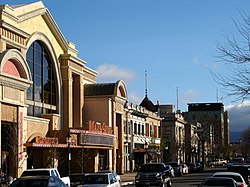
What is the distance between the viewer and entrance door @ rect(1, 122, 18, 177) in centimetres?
4628

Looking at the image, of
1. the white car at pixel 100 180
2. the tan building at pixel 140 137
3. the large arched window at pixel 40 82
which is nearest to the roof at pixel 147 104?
the tan building at pixel 140 137

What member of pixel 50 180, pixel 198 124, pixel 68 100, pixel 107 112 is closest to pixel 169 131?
pixel 198 124

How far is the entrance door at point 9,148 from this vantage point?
46.3m

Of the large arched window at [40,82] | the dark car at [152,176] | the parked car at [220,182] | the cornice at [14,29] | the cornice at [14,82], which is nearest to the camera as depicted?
the parked car at [220,182]

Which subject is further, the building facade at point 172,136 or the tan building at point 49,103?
the building facade at point 172,136

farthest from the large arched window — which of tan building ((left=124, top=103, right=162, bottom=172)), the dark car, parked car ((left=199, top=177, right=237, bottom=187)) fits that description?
parked car ((left=199, top=177, right=237, bottom=187))

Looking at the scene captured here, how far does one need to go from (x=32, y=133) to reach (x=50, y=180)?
104 ft

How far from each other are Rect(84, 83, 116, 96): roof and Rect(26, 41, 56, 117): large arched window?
28.9 ft

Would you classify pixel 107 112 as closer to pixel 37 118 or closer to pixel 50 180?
pixel 37 118

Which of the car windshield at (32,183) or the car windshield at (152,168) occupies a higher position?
the car windshield at (32,183)

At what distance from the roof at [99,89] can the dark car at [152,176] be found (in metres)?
27.0

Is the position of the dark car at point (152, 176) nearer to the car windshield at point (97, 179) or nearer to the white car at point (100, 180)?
the white car at point (100, 180)

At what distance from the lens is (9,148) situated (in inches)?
1882

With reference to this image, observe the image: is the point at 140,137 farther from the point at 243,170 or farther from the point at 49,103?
the point at 243,170
